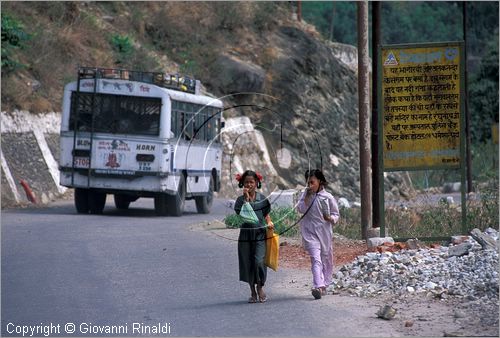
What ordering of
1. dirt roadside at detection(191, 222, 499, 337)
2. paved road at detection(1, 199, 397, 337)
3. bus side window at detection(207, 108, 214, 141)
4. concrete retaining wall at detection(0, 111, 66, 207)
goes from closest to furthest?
dirt roadside at detection(191, 222, 499, 337) < paved road at detection(1, 199, 397, 337) < bus side window at detection(207, 108, 214, 141) < concrete retaining wall at detection(0, 111, 66, 207)

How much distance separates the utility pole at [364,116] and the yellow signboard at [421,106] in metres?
2.35

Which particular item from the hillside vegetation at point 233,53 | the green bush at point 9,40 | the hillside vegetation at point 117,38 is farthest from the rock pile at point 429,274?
the hillside vegetation at point 233,53

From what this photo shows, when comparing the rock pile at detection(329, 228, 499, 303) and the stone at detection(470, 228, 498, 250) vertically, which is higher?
the stone at detection(470, 228, 498, 250)

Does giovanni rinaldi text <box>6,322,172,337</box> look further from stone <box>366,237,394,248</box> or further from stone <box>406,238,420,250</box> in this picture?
stone <box>366,237,394,248</box>

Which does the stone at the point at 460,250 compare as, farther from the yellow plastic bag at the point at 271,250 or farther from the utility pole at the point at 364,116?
the utility pole at the point at 364,116

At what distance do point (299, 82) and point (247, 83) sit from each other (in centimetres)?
303

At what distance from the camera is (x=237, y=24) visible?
48.8 metres

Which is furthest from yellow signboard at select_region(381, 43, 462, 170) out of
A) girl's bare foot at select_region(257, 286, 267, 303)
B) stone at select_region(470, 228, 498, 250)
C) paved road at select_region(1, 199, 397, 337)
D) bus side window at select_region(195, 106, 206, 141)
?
bus side window at select_region(195, 106, 206, 141)

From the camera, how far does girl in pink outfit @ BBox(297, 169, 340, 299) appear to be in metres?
11.1

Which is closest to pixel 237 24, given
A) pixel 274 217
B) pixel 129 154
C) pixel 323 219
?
pixel 129 154

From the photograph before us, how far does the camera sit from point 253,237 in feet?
35.6

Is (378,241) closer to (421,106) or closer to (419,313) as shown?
(421,106)

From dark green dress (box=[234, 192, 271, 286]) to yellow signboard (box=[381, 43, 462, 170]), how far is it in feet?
16.4

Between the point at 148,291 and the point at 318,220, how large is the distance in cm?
231
